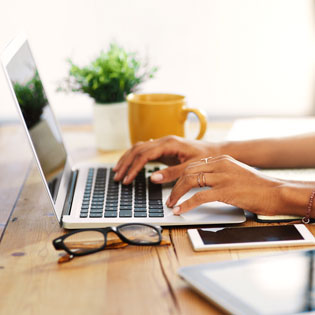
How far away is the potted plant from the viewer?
4.51ft

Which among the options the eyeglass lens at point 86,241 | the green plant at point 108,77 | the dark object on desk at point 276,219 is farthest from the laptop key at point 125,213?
the green plant at point 108,77

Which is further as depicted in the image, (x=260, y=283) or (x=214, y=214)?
(x=214, y=214)

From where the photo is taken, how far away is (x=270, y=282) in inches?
25.9

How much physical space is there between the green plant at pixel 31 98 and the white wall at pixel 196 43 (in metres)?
0.75

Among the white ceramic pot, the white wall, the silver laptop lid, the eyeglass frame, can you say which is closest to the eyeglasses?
the eyeglass frame

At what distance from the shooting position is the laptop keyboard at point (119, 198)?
0.93 metres

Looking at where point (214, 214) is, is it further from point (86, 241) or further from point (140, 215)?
point (86, 241)

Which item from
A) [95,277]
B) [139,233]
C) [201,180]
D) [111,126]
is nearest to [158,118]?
[111,126]

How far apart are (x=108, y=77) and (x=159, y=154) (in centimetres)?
34

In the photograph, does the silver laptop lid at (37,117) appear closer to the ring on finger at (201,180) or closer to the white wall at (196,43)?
the ring on finger at (201,180)

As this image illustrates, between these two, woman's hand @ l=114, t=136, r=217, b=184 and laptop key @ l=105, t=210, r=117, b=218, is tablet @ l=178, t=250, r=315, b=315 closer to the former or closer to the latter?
laptop key @ l=105, t=210, r=117, b=218

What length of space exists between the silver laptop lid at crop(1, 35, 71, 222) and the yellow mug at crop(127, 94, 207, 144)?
0.67ft

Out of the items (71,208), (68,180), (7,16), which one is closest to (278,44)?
(7,16)

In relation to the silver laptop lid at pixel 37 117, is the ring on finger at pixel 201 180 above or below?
below
